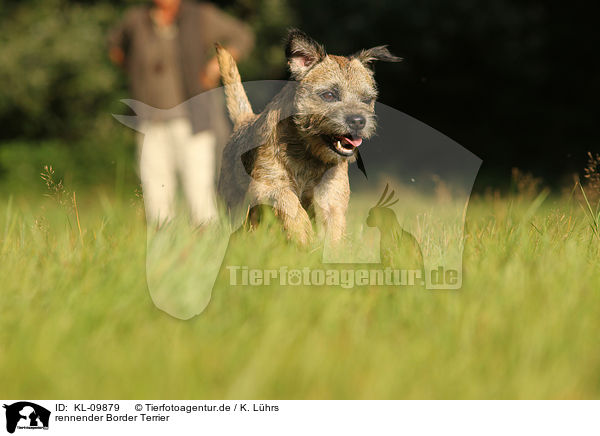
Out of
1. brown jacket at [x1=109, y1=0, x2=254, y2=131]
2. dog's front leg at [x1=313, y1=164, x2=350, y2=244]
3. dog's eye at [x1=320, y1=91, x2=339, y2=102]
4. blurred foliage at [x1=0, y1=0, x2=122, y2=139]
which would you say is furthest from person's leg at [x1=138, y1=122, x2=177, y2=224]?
blurred foliage at [x1=0, y1=0, x2=122, y2=139]

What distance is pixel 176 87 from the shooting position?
594 cm

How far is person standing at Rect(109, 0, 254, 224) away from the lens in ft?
19.2

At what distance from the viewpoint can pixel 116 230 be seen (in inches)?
163

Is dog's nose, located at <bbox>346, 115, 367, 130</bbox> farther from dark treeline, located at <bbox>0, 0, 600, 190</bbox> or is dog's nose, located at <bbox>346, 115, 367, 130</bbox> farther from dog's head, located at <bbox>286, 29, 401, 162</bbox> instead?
dark treeline, located at <bbox>0, 0, 600, 190</bbox>

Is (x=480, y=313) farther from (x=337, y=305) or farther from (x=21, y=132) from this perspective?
(x=21, y=132)

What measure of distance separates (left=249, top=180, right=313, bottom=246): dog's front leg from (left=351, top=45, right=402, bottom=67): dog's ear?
48.3 inches

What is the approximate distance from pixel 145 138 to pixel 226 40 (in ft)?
4.31

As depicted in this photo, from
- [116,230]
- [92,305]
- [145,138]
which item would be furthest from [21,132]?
[92,305]

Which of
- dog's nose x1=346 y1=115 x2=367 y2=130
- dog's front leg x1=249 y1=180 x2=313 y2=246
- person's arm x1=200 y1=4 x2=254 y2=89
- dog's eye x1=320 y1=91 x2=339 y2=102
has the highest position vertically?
person's arm x1=200 y1=4 x2=254 y2=89

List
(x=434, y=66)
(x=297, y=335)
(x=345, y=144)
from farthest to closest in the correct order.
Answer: (x=434, y=66) → (x=345, y=144) → (x=297, y=335)

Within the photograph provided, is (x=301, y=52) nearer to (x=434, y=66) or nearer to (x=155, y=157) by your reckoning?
(x=155, y=157)

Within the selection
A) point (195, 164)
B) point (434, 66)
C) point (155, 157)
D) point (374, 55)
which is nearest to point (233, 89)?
point (195, 164)
